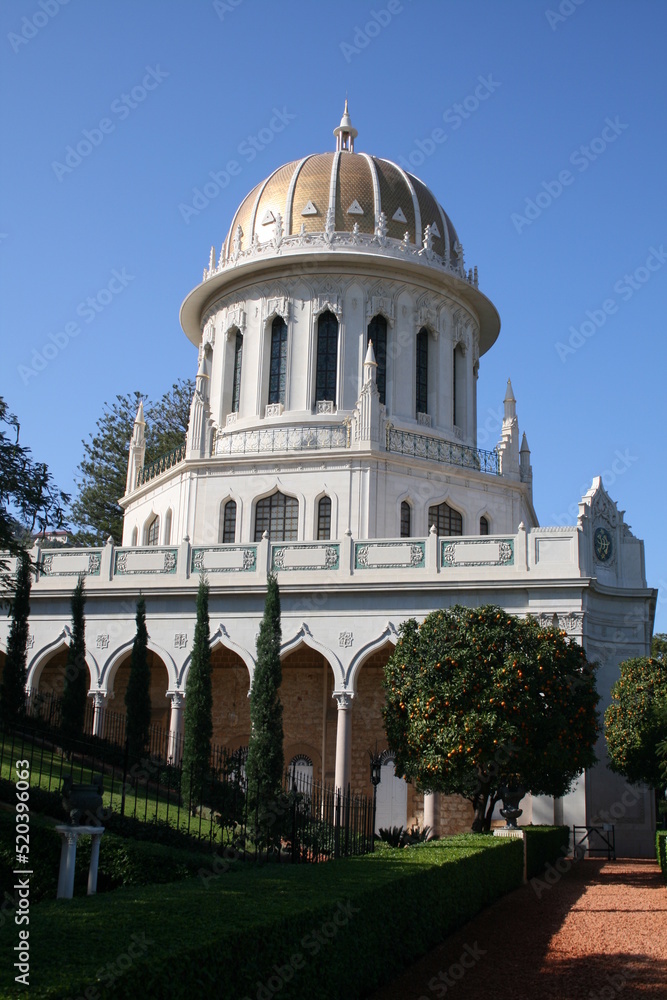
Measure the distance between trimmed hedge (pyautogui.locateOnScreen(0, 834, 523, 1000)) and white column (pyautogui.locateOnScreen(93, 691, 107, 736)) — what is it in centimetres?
1721

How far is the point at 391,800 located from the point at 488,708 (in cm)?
912

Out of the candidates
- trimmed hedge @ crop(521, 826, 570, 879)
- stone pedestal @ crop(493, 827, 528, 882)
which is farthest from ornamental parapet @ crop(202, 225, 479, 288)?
stone pedestal @ crop(493, 827, 528, 882)

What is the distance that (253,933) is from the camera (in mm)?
7727

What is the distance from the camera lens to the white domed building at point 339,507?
2725 cm

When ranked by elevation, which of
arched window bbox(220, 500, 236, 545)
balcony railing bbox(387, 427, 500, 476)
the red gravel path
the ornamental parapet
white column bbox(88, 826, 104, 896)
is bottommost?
the red gravel path

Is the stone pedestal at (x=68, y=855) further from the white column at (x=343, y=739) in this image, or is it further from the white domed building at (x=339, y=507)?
the white domed building at (x=339, y=507)

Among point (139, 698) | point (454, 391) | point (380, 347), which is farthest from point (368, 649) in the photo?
point (454, 391)

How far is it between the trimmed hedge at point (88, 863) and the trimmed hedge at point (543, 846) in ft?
26.3

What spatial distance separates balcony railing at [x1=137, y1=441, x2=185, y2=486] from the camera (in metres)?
37.7

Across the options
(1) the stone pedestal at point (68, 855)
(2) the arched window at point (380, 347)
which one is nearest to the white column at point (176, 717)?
(2) the arched window at point (380, 347)

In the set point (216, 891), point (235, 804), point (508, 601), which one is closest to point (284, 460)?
point (508, 601)

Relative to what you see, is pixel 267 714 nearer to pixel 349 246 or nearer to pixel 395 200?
pixel 349 246

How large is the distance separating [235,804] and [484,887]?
246 inches

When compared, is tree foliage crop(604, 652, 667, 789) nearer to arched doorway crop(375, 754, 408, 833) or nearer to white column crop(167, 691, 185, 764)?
arched doorway crop(375, 754, 408, 833)
